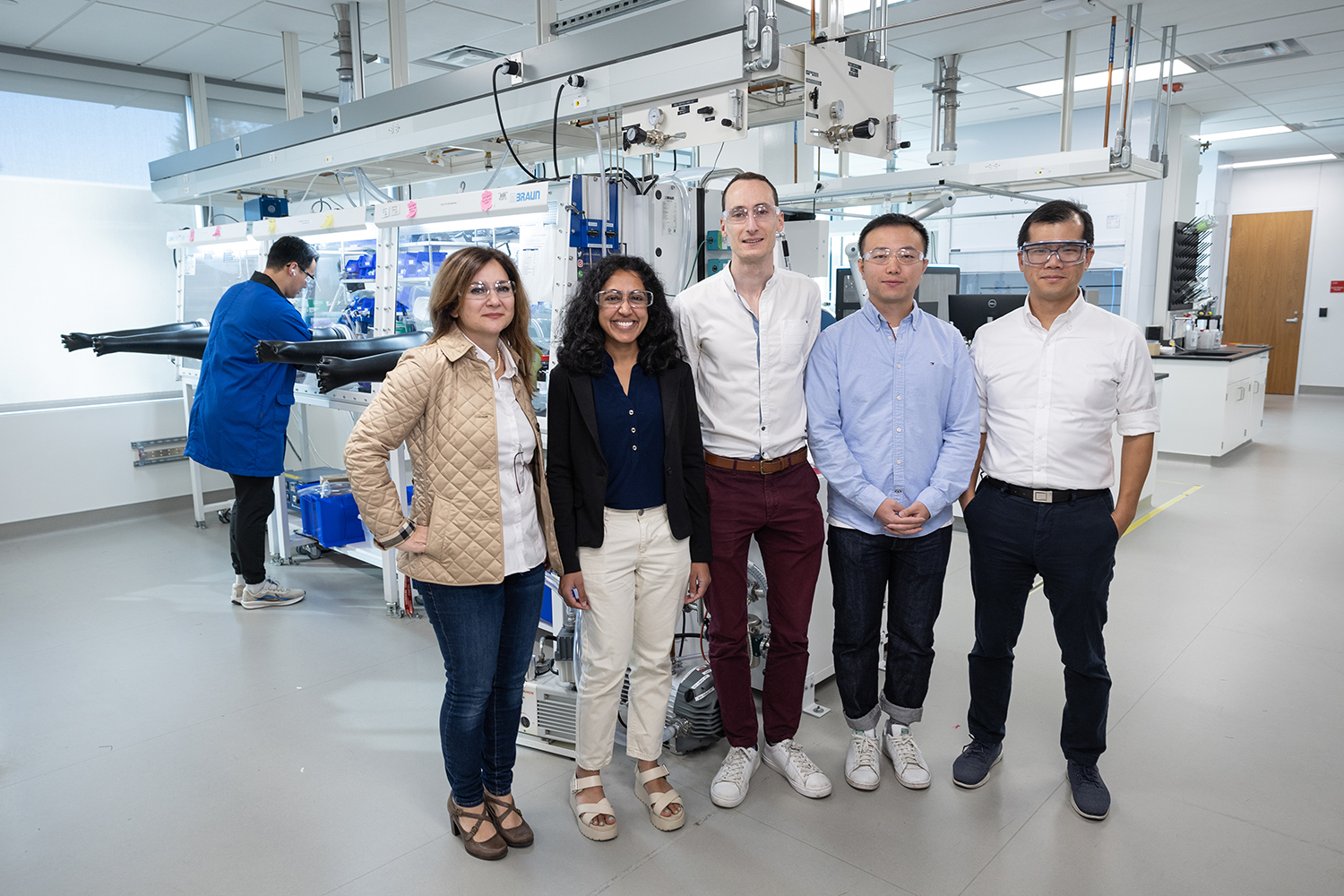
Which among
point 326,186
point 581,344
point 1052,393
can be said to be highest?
point 326,186

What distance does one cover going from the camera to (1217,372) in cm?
636

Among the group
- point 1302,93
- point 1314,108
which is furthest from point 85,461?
point 1314,108

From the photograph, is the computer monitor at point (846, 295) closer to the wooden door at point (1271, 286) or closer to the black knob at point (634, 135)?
the black knob at point (634, 135)

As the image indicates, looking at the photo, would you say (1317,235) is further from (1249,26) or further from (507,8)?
(507,8)

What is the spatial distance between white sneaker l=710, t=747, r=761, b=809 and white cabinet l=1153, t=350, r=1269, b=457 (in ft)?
18.0

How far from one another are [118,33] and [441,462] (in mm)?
4680

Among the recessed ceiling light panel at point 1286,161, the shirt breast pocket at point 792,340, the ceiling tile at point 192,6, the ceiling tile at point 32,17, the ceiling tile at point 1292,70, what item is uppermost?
the ceiling tile at point 1292,70

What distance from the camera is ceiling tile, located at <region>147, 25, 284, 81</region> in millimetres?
4980

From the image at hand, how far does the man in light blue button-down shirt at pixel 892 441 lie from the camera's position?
7.02 ft

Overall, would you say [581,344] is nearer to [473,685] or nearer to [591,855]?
[473,685]

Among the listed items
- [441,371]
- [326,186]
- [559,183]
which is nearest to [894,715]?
[441,371]

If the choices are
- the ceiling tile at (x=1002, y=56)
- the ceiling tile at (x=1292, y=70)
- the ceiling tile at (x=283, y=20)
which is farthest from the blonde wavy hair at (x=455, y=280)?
the ceiling tile at (x=1292, y=70)

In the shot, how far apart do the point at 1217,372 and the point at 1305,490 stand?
3.58 ft

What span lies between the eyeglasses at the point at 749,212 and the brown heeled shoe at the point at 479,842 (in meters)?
1.59
